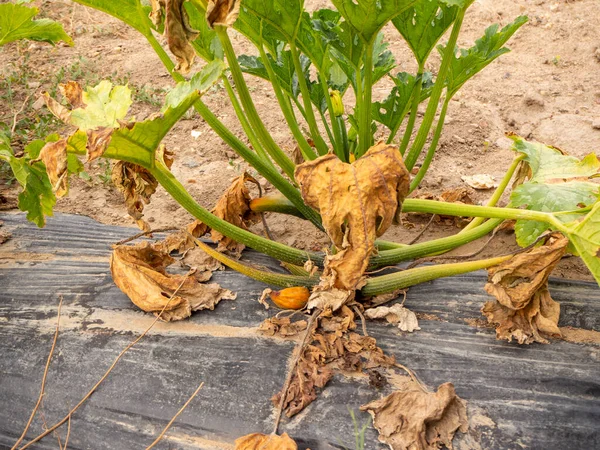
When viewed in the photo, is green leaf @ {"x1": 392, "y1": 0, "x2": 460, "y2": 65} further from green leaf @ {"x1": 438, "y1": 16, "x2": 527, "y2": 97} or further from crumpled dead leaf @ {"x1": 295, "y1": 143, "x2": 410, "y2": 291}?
crumpled dead leaf @ {"x1": 295, "y1": 143, "x2": 410, "y2": 291}

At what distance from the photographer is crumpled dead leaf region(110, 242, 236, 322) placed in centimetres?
177

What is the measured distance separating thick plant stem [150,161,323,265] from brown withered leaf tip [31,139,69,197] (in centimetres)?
29

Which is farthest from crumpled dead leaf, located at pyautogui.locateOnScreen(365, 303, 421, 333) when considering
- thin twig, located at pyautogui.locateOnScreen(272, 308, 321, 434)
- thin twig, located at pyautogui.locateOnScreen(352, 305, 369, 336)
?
thin twig, located at pyautogui.locateOnScreen(272, 308, 321, 434)

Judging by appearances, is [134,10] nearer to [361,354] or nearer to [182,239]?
[182,239]

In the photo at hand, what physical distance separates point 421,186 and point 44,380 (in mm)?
1857

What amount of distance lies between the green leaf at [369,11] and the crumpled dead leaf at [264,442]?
1082 millimetres

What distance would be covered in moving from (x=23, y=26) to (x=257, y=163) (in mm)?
1008

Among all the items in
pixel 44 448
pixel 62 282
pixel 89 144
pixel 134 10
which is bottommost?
pixel 44 448

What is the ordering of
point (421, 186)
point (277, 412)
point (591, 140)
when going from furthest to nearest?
point (591, 140), point (421, 186), point (277, 412)

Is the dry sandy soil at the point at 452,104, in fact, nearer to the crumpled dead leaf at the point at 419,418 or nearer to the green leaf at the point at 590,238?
the green leaf at the point at 590,238

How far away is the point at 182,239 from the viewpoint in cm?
207

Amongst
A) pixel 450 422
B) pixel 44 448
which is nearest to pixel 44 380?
pixel 44 448

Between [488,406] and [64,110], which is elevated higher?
[64,110]

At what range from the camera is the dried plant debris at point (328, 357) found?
4.85 ft
